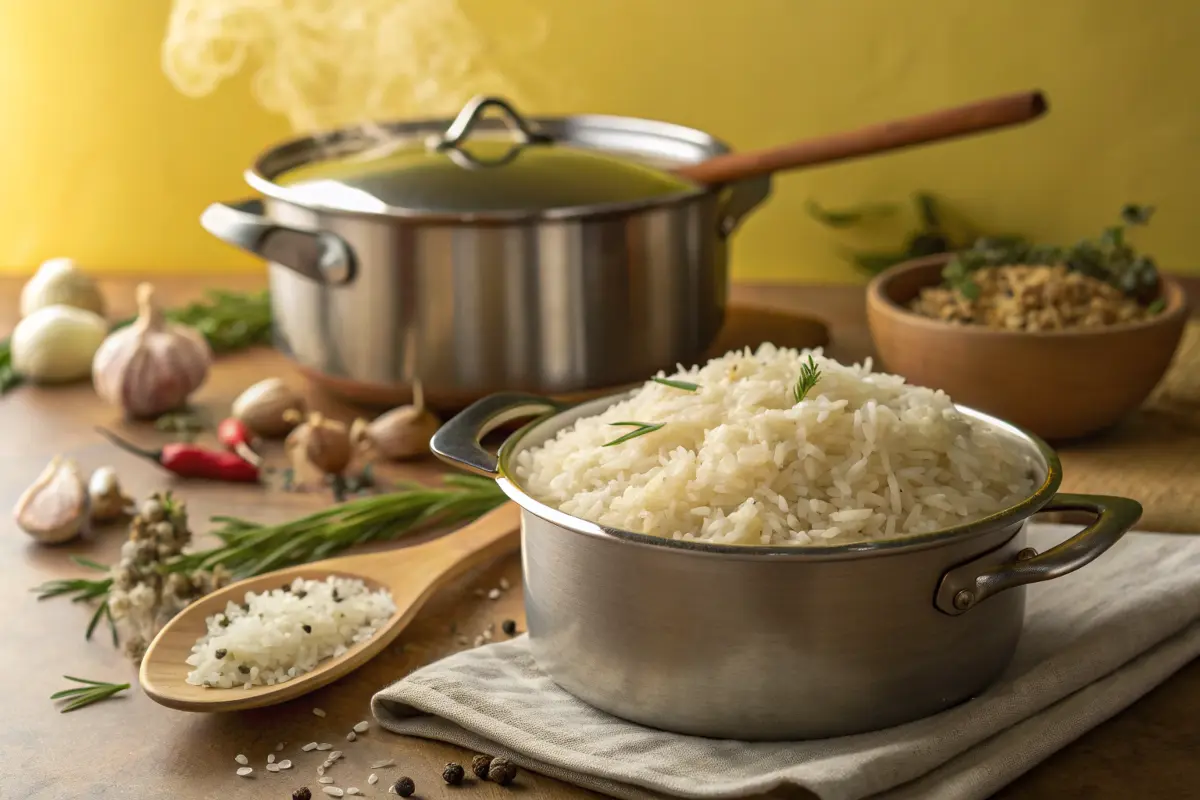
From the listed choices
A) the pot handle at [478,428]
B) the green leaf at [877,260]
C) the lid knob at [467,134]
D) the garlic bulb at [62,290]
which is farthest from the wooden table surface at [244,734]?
the green leaf at [877,260]

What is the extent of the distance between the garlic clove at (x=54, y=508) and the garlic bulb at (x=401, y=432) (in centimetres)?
38

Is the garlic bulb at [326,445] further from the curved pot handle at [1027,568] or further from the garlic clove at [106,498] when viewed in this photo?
the curved pot handle at [1027,568]

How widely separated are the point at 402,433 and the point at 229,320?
72cm

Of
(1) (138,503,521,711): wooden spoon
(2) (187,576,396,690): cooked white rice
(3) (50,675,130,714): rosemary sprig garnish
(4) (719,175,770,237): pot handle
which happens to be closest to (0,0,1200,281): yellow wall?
(4) (719,175,770,237): pot handle

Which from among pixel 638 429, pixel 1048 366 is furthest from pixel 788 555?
pixel 1048 366

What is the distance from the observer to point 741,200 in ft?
6.75

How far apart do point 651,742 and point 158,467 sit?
3.44ft

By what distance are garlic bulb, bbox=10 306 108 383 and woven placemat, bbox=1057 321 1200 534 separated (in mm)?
1562

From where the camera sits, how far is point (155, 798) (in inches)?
44.5

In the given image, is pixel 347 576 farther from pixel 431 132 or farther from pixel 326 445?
pixel 431 132

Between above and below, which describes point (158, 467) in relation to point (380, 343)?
below

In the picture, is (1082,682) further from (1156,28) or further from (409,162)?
(1156,28)

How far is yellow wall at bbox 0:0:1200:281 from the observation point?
2.66m

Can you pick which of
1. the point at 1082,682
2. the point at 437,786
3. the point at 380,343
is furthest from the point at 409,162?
the point at 1082,682
